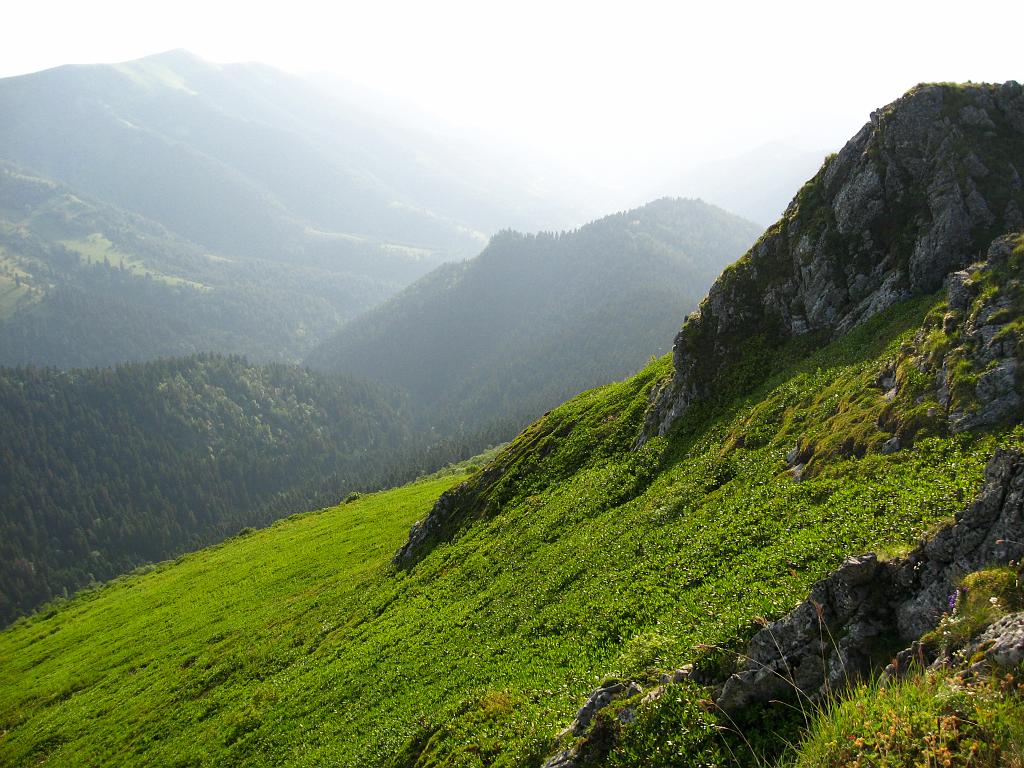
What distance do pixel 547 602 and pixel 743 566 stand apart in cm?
1056

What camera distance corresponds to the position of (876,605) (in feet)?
35.8

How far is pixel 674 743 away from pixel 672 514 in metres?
15.2

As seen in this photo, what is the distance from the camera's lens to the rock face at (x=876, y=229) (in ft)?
88.9

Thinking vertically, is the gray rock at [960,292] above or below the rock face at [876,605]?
above

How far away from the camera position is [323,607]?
152ft

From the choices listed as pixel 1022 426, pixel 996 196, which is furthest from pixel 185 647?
pixel 996 196

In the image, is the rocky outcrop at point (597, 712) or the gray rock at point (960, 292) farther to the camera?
the gray rock at point (960, 292)

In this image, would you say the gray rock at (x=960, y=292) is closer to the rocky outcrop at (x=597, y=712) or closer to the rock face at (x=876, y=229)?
the rock face at (x=876, y=229)

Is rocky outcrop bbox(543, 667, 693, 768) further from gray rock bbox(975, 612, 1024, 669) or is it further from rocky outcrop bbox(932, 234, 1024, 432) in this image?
rocky outcrop bbox(932, 234, 1024, 432)

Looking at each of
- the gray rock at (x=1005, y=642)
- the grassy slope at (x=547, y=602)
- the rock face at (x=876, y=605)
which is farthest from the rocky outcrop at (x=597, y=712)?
the gray rock at (x=1005, y=642)

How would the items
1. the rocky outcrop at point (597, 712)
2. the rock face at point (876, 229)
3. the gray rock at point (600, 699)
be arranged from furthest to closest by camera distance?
the rock face at point (876, 229) → the gray rock at point (600, 699) → the rocky outcrop at point (597, 712)

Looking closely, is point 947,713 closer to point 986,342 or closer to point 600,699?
point 600,699

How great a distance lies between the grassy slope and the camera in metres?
16.2

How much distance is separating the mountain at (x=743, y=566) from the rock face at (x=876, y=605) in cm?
5
